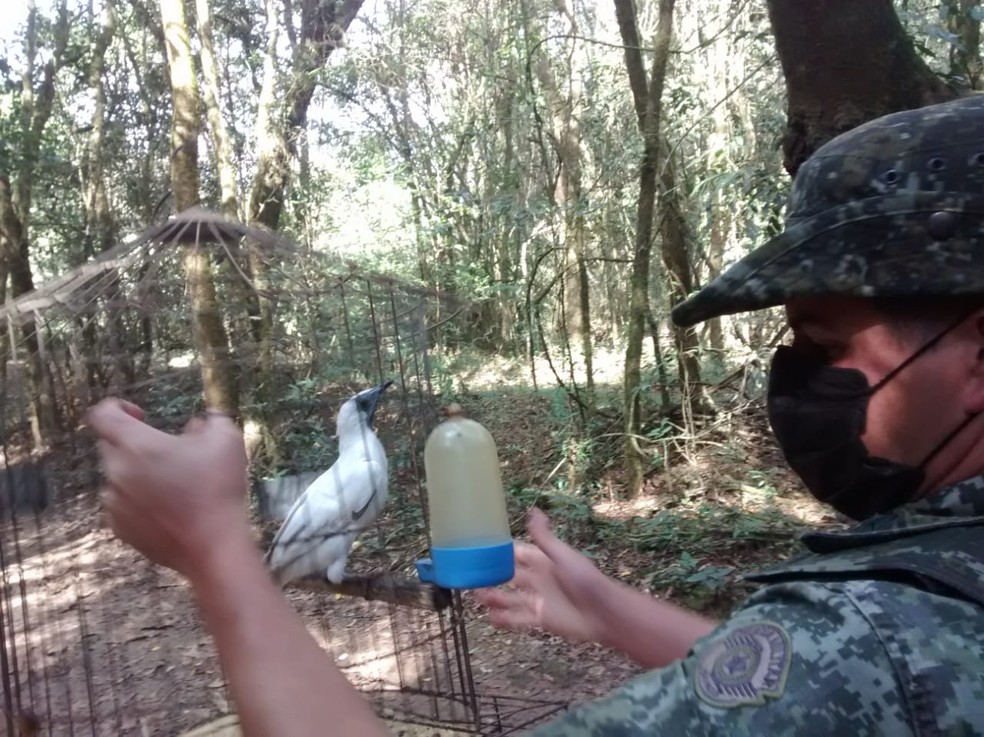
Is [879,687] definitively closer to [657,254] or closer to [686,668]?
[686,668]

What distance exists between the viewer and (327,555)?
271cm

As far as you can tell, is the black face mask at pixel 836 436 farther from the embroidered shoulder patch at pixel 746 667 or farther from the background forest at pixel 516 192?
the background forest at pixel 516 192

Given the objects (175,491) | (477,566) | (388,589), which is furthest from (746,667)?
(388,589)


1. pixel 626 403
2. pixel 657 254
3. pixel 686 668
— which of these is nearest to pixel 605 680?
pixel 626 403

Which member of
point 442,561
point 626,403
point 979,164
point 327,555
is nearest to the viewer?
point 979,164

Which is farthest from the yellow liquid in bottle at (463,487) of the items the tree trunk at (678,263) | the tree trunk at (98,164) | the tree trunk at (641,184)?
the tree trunk at (98,164)

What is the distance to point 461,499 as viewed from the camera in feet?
6.10

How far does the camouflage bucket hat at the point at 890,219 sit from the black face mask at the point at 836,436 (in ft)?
0.23

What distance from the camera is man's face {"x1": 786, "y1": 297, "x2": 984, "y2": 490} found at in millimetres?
765

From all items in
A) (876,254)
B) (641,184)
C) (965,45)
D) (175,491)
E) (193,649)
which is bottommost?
(193,649)

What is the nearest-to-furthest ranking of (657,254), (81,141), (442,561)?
(442,561), (657,254), (81,141)

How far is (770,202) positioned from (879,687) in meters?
3.98

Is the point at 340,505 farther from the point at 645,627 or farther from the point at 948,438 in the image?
the point at 948,438

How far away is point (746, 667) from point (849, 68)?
2.24 meters
